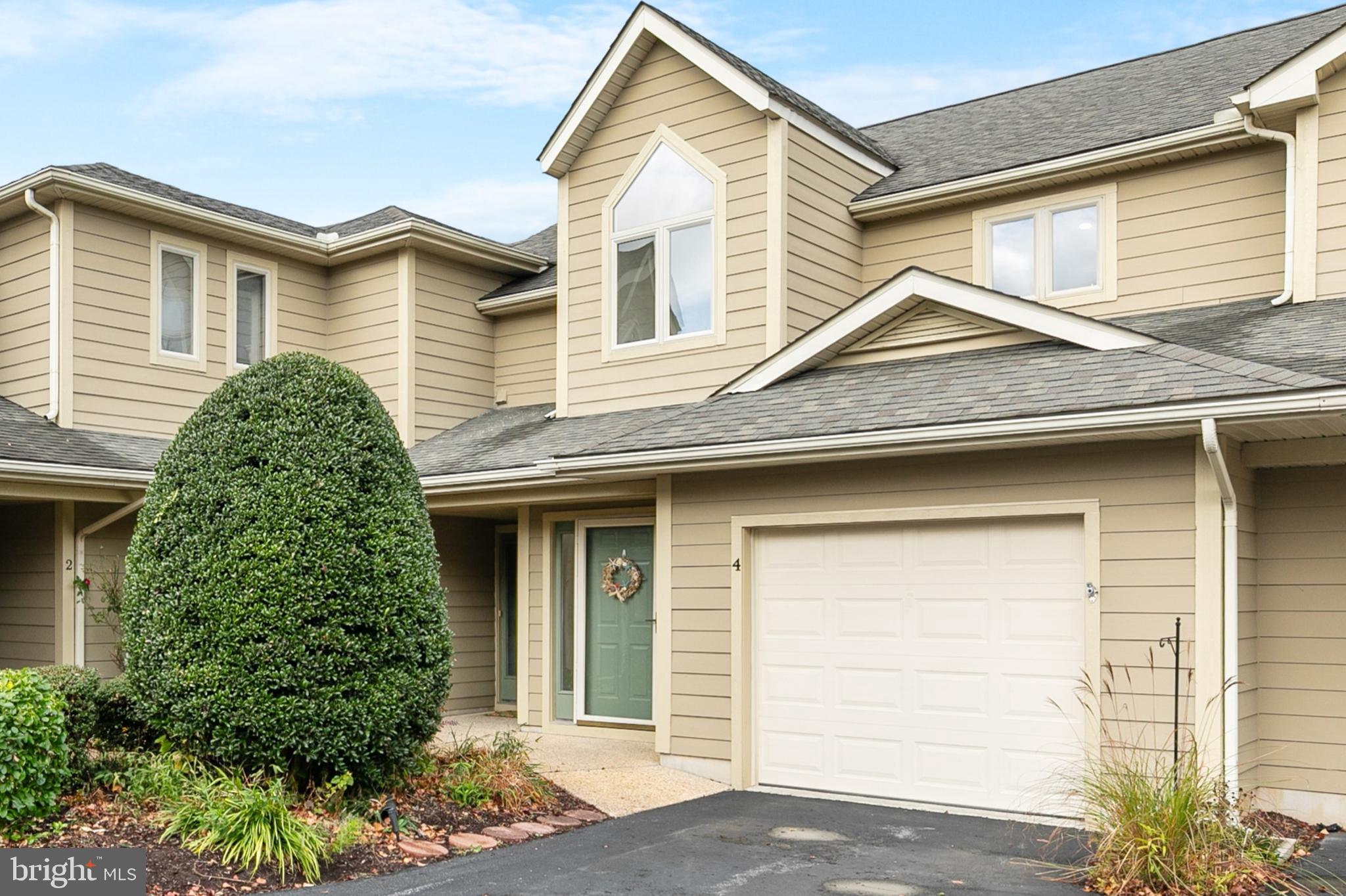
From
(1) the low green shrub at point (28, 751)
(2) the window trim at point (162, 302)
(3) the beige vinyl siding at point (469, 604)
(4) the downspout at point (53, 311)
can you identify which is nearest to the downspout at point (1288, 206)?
(3) the beige vinyl siding at point (469, 604)

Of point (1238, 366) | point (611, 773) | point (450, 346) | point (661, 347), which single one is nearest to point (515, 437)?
point (661, 347)

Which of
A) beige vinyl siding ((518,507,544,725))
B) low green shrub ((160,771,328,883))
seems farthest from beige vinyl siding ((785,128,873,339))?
low green shrub ((160,771,328,883))

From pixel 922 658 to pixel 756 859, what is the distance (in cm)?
217

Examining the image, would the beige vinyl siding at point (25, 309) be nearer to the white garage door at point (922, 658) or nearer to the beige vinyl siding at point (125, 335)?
the beige vinyl siding at point (125, 335)

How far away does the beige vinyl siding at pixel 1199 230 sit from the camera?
9.44 metres

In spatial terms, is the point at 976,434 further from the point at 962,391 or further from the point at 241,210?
the point at 241,210

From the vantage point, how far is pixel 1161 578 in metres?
7.28

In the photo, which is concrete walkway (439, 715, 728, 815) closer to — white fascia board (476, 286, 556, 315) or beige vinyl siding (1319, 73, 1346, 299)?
white fascia board (476, 286, 556, 315)

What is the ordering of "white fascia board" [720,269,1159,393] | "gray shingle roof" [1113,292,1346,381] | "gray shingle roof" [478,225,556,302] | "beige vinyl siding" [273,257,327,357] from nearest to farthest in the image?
"gray shingle roof" [1113,292,1346,381] → "white fascia board" [720,269,1159,393] → "beige vinyl siding" [273,257,327,357] → "gray shingle roof" [478,225,556,302]

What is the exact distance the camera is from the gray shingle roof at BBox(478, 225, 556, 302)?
14125 millimetres

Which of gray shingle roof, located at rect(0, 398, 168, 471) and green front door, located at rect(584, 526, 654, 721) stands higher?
gray shingle roof, located at rect(0, 398, 168, 471)

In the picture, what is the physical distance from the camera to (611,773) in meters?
9.28

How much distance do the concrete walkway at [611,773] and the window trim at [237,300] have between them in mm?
5161

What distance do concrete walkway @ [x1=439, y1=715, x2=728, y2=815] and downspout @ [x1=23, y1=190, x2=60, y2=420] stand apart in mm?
5235
